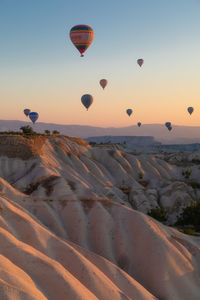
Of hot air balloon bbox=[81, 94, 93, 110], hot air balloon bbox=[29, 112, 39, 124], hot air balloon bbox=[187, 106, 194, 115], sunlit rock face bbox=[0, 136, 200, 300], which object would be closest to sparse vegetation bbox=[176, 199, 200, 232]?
sunlit rock face bbox=[0, 136, 200, 300]

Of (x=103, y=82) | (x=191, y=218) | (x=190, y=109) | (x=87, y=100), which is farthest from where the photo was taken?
(x=190, y=109)

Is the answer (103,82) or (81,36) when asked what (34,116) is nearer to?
(103,82)

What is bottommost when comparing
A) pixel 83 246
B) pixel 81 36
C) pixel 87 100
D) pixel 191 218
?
pixel 191 218

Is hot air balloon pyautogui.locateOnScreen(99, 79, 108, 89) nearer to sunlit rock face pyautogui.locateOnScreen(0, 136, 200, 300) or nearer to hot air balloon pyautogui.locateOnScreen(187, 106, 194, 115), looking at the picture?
sunlit rock face pyautogui.locateOnScreen(0, 136, 200, 300)

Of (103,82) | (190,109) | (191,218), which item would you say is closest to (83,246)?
(191,218)

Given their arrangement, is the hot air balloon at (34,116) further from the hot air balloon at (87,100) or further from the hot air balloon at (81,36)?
the hot air balloon at (81,36)

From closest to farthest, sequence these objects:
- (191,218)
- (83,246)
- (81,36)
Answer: (83,246)
(191,218)
(81,36)
